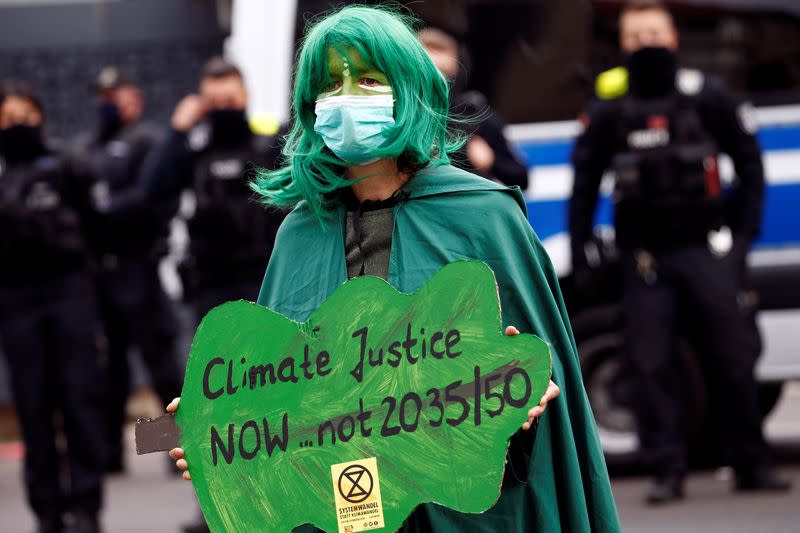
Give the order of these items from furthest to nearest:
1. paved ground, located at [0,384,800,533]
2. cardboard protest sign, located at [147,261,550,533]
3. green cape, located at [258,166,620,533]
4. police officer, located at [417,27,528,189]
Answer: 1. paved ground, located at [0,384,800,533]
2. police officer, located at [417,27,528,189]
3. green cape, located at [258,166,620,533]
4. cardboard protest sign, located at [147,261,550,533]

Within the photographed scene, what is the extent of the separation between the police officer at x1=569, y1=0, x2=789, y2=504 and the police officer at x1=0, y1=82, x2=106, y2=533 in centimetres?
233

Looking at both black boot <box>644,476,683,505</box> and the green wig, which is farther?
black boot <box>644,476,683,505</box>

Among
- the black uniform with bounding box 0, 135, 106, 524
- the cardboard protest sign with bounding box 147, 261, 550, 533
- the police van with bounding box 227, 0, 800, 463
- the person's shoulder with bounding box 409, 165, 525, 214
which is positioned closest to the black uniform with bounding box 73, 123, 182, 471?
the police van with bounding box 227, 0, 800, 463

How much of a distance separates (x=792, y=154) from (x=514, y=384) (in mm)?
5616

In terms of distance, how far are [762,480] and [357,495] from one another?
5.01m

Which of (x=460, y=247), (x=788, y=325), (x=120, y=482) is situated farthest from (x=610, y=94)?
(x=460, y=247)

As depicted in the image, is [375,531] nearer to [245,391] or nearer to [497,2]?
[245,391]

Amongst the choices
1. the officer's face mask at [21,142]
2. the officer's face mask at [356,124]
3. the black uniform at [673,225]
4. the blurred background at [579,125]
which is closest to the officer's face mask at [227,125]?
the blurred background at [579,125]

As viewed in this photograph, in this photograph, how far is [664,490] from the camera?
724cm

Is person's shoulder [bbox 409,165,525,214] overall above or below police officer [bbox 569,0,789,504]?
above

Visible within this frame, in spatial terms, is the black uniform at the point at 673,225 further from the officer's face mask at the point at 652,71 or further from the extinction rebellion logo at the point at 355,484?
the extinction rebellion logo at the point at 355,484

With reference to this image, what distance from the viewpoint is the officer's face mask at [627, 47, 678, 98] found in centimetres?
712

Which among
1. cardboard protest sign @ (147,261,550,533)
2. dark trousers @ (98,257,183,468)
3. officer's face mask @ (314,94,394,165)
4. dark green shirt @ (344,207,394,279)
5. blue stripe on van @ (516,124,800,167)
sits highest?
officer's face mask @ (314,94,394,165)

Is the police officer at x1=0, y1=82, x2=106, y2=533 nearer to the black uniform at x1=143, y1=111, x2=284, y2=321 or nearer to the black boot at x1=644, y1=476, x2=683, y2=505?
the black uniform at x1=143, y1=111, x2=284, y2=321
